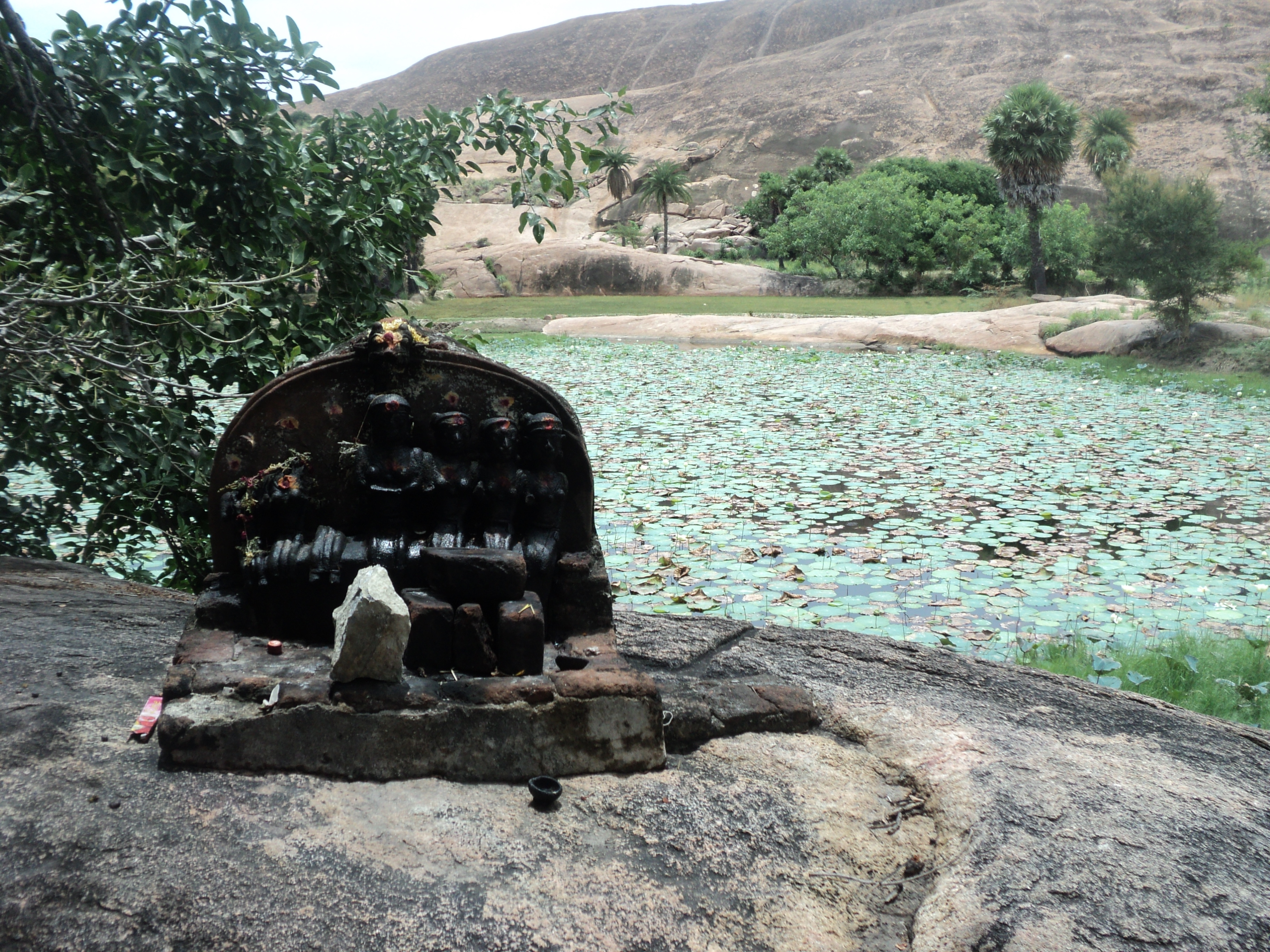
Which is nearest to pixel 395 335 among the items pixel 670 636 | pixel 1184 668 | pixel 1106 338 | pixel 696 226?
pixel 670 636

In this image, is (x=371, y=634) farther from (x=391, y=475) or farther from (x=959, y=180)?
(x=959, y=180)

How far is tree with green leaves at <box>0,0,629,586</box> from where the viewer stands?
3551 millimetres

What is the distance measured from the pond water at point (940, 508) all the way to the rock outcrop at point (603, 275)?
16.8m

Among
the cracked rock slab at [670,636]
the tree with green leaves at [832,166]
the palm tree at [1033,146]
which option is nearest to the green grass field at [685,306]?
the palm tree at [1033,146]

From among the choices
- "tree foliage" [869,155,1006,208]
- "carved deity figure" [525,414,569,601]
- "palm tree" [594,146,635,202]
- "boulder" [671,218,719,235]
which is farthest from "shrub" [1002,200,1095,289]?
"carved deity figure" [525,414,569,601]

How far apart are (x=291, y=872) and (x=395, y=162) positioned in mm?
3433

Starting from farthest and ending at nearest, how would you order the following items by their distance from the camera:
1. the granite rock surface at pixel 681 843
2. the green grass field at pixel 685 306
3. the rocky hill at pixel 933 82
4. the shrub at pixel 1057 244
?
the rocky hill at pixel 933 82
the shrub at pixel 1057 244
the green grass field at pixel 685 306
the granite rock surface at pixel 681 843

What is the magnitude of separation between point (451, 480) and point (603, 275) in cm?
2590

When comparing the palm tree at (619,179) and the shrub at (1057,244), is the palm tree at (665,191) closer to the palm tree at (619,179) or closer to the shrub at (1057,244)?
the palm tree at (619,179)

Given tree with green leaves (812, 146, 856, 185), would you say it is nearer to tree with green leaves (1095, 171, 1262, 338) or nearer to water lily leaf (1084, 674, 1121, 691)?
tree with green leaves (1095, 171, 1262, 338)

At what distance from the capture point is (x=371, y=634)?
2293mm

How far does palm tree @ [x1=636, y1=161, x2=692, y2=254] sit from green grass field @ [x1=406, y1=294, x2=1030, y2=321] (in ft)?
34.9

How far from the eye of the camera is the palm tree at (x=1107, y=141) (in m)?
33.1

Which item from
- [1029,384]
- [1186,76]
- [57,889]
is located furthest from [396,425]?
[1186,76]
